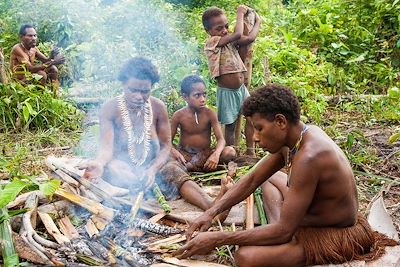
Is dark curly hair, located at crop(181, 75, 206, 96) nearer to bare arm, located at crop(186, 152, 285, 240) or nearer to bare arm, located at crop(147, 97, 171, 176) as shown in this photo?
bare arm, located at crop(147, 97, 171, 176)

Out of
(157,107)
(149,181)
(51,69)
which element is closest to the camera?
(149,181)

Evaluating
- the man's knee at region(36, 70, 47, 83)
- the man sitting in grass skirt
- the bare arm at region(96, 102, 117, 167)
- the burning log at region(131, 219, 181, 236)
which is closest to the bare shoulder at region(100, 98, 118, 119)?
the bare arm at region(96, 102, 117, 167)

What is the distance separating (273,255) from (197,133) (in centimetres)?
219

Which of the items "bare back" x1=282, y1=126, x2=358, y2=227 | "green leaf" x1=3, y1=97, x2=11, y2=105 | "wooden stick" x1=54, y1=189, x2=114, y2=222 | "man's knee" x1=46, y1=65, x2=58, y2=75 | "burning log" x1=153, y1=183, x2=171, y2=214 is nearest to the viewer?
"bare back" x1=282, y1=126, x2=358, y2=227

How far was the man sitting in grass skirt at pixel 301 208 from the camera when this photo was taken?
9.76 feet

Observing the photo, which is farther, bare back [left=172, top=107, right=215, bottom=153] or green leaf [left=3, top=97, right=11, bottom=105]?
green leaf [left=3, top=97, right=11, bottom=105]

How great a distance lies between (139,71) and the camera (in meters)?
4.36

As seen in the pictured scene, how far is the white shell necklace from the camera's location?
14.8 ft

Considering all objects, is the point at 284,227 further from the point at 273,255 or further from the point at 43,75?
the point at 43,75

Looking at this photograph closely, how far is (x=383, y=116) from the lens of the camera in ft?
22.1

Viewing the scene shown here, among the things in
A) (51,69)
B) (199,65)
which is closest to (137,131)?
(199,65)

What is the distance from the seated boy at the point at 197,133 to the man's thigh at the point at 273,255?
1.87 m

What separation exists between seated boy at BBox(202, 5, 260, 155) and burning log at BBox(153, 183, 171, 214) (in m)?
1.41

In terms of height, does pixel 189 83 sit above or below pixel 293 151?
above
